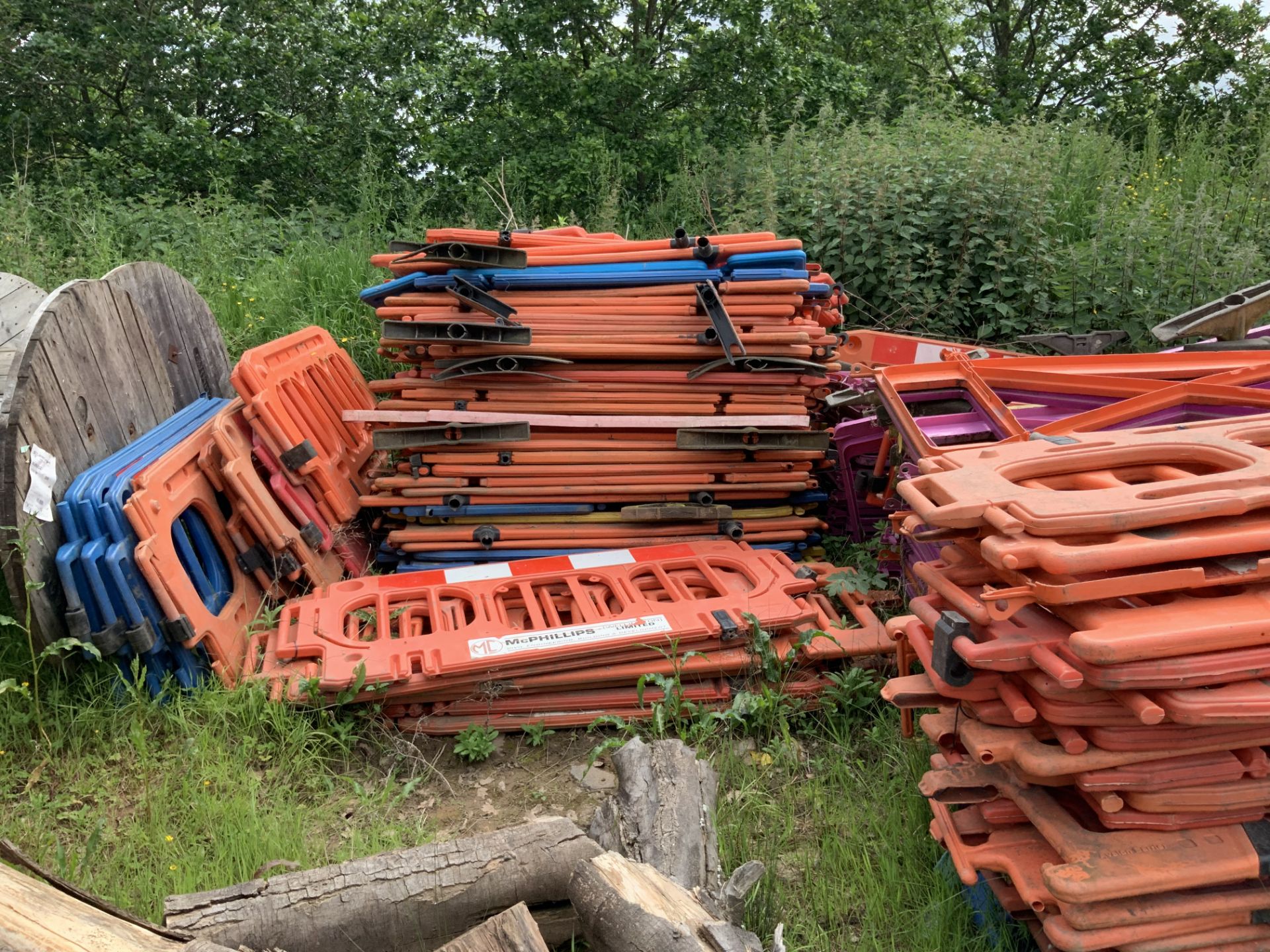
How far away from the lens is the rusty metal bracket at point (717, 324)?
444cm

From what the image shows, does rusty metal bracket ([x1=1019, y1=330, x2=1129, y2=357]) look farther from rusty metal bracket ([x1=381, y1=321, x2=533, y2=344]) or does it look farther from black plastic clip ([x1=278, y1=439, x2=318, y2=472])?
black plastic clip ([x1=278, y1=439, x2=318, y2=472])

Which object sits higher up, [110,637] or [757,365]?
[757,365]

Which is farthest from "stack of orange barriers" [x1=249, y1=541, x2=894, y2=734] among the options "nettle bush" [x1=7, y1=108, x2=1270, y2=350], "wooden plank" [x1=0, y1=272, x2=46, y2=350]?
"nettle bush" [x1=7, y1=108, x2=1270, y2=350]

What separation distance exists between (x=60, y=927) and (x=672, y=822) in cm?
153

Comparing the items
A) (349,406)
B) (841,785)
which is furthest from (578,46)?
(841,785)

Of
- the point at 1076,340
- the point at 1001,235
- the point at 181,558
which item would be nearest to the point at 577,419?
the point at 181,558

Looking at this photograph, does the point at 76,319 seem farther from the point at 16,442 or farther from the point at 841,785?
the point at 841,785

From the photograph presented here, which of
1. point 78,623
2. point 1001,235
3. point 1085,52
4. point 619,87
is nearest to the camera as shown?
point 78,623

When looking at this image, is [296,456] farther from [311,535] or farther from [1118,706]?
[1118,706]

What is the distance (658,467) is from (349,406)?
76.8 inches

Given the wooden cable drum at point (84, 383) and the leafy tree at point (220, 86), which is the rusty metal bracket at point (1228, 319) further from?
the leafy tree at point (220, 86)

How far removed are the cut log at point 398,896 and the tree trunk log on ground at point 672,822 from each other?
0.84 ft

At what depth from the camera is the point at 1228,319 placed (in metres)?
4.63

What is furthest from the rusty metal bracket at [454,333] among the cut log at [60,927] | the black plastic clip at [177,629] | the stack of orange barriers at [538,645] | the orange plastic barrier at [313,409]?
the cut log at [60,927]
